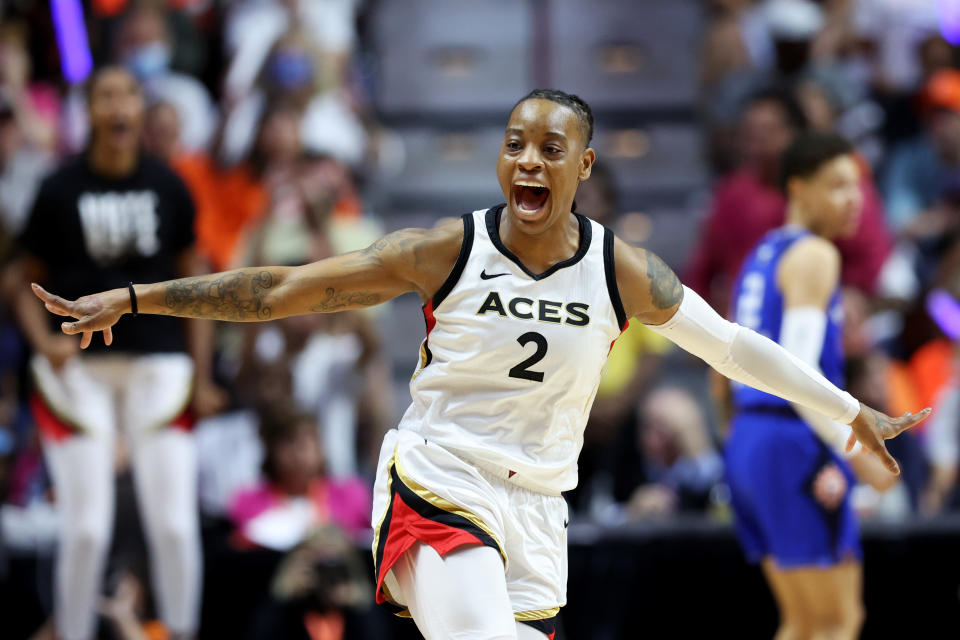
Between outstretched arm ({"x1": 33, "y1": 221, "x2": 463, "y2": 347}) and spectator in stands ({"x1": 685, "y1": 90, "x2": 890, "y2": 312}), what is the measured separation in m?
4.36

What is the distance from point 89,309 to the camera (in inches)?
135

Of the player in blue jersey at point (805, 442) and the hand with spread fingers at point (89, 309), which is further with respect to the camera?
the player in blue jersey at point (805, 442)

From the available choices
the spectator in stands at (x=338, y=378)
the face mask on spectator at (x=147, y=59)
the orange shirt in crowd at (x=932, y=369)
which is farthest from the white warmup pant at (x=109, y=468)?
the orange shirt in crowd at (x=932, y=369)

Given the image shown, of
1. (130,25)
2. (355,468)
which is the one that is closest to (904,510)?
(355,468)

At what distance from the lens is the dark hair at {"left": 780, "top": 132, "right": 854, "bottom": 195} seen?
540 centimetres

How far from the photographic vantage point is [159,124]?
810 centimetres

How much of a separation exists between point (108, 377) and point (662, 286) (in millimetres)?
3141

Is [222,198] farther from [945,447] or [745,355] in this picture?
[745,355]

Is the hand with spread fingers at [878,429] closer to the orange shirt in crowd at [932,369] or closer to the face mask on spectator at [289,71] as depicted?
the orange shirt in crowd at [932,369]

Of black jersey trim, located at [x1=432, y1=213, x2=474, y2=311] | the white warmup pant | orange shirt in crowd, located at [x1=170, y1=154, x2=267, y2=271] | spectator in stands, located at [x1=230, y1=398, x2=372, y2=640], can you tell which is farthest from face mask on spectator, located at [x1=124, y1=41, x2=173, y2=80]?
black jersey trim, located at [x1=432, y1=213, x2=474, y2=311]

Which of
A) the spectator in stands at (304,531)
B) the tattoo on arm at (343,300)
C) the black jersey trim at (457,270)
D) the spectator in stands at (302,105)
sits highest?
the spectator in stands at (302,105)

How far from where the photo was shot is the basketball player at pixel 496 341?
11.9 ft

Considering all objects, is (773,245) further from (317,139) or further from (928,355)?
(317,139)

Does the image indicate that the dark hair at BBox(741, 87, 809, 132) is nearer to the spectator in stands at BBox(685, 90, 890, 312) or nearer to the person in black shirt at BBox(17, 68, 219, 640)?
the spectator in stands at BBox(685, 90, 890, 312)
